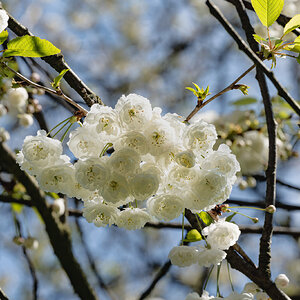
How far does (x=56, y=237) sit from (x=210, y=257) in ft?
3.89

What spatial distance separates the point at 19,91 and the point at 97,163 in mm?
1711

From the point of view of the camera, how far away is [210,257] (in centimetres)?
130

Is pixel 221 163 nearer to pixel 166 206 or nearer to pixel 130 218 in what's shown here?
pixel 166 206

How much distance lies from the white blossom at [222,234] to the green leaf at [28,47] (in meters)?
0.76

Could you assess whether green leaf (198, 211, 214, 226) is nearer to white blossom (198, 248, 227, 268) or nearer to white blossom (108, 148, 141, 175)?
white blossom (198, 248, 227, 268)

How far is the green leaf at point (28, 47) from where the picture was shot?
1.40 m

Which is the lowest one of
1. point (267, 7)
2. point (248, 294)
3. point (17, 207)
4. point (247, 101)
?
point (248, 294)

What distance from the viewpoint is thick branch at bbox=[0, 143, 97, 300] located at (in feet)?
7.16

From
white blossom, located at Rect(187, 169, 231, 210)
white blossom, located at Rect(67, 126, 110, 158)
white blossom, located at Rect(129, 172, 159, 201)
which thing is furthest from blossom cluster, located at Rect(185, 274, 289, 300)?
white blossom, located at Rect(67, 126, 110, 158)

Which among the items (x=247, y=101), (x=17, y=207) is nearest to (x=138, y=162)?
(x=17, y=207)

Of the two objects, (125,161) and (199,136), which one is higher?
(199,136)

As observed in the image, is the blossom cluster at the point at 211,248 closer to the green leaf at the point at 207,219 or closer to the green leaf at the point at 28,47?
the green leaf at the point at 207,219

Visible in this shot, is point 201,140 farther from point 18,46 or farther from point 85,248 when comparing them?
point 85,248

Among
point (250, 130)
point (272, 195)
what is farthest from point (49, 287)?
point (272, 195)
